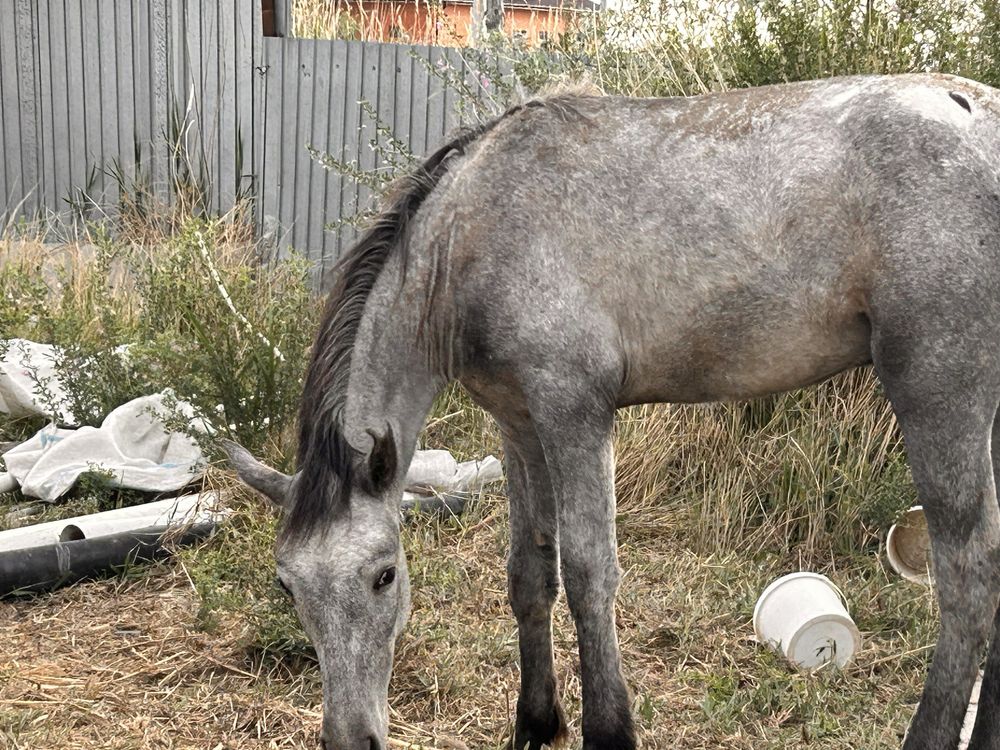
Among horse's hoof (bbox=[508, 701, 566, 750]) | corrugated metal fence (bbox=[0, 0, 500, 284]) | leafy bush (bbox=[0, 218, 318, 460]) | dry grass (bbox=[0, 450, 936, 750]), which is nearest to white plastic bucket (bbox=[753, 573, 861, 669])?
dry grass (bbox=[0, 450, 936, 750])

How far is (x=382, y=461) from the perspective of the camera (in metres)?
2.96

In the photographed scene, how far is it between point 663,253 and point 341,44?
21.5 feet

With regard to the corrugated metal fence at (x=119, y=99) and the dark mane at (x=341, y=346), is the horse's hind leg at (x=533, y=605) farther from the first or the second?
the corrugated metal fence at (x=119, y=99)

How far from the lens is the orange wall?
27.4 feet

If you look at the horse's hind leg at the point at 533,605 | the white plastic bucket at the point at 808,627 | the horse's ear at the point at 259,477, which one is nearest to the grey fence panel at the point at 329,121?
the white plastic bucket at the point at 808,627

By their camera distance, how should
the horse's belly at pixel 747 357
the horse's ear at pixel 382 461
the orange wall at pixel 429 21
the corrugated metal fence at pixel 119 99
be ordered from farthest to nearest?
the corrugated metal fence at pixel 119 99
the orange wall at pixel 429 21
the horse's belly at pixel 747 357
the horse's ear at pixel 382 461

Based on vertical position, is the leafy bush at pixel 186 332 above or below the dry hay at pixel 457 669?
above

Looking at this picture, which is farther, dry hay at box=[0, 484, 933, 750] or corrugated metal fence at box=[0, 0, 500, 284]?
corrugated metal fence at box=[0, 0, 500, 284]

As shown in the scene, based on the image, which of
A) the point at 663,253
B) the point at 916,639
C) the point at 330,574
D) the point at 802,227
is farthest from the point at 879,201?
the point at 916,639

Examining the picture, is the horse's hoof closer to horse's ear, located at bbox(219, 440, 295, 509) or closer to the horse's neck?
the horse's neck

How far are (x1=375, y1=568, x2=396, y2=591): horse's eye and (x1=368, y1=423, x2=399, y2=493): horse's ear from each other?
22 centimetres

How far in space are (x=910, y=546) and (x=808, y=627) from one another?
1009mm

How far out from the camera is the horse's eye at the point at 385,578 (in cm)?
303

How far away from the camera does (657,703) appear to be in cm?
402
